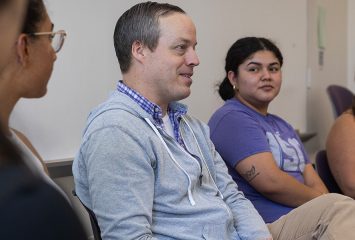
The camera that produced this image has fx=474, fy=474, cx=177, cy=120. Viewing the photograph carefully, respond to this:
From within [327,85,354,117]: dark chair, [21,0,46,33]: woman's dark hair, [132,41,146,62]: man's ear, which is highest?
[21,0,46,33]: woman's dark hair

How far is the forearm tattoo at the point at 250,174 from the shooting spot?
1.83 m

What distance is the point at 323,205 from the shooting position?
61.3 inches

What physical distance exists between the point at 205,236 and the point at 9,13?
3.23 ft

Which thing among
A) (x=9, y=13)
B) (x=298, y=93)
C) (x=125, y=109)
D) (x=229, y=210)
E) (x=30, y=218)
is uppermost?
(x=9, y=13)

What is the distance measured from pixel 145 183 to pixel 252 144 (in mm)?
713

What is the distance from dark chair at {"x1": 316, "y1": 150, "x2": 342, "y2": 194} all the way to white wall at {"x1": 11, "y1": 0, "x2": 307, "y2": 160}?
75 cm

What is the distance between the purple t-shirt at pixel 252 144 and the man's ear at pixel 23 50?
1123mm

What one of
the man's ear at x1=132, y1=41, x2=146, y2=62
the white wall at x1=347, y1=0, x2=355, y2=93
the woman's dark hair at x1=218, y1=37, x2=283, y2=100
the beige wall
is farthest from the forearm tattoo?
the white wall at x1=347, y1=0, x2=355, y2=93

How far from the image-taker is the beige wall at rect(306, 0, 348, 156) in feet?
11.9

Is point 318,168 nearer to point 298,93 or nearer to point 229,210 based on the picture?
point 229,210

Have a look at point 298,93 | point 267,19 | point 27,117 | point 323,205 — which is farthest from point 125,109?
point 298,93

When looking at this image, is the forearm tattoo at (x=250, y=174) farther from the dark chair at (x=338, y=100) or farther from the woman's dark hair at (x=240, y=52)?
the dark chair at (x=338, y=100)

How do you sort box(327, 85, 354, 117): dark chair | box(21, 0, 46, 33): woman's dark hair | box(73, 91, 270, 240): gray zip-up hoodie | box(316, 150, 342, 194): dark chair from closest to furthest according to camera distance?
1. box(21, 0, 46, 33): woman's dark hair
2. box(73, 91, 270, 240): gray zip-up hoodie
3. box(316, 150, 342, 194): dark chair
4. box(327, 85, 354, 117): dark chair

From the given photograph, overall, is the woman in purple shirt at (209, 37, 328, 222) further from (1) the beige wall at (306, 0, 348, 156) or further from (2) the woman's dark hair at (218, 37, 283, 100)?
(1) the beige wall at (306, 0, 348, 156)
